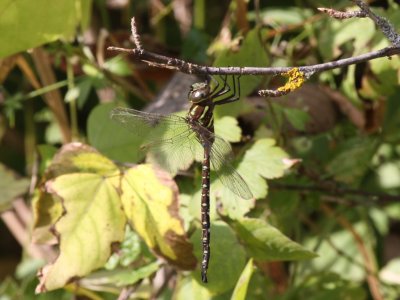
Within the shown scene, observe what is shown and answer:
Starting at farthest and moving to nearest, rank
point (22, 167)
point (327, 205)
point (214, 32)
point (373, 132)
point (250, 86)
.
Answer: point (22, 167)
point (214, 32)
point (327, 205)
point (373, 132)
point (250, 86)

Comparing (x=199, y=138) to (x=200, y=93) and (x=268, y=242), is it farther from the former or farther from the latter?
(x=268, y=242)

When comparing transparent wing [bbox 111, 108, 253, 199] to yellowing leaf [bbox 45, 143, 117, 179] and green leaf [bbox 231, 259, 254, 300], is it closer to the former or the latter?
yellowing leaf [bbox 45, 143, 117, 179]

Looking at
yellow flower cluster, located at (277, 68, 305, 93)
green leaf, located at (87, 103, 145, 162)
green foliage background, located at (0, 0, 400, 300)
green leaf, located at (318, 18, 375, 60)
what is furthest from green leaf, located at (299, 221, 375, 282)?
yellow flower cluster, located at (277, 68, 305, 93)

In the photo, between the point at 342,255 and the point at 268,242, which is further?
the point at 342,255

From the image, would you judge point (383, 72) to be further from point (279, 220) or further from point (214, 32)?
point (214, 32)

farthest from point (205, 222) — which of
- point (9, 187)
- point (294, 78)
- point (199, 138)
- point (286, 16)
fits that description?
point (286, 16)

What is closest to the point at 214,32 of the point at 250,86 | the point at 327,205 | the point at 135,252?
the point at 327,205

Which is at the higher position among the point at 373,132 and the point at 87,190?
the point at 87,190
